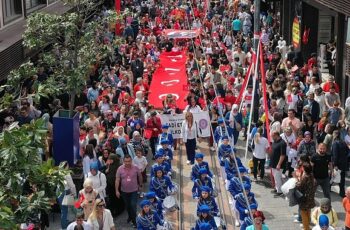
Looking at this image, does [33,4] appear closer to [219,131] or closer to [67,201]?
[219,131]

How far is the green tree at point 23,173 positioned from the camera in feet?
19.0

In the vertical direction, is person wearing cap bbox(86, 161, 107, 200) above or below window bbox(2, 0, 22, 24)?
below

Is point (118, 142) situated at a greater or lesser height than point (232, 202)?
greater

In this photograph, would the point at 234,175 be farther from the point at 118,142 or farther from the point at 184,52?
the point at 184,52

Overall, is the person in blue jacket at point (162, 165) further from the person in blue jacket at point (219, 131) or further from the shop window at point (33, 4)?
the shop window at point (33, 4)

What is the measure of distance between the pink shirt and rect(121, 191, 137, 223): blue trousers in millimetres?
101

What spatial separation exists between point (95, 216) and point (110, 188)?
2.64 meters

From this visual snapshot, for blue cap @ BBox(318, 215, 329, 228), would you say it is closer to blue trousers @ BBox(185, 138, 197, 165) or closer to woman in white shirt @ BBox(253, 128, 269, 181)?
woman in white shirt @ BBox(253, 128, 269, 181)

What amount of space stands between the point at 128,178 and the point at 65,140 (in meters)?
2.06

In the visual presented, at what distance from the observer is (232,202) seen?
46.0 ft

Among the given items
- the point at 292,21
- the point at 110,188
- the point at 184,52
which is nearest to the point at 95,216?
the point at 110,188

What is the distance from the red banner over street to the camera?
66.9 ft

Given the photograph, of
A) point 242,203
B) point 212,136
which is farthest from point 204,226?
point 212,136

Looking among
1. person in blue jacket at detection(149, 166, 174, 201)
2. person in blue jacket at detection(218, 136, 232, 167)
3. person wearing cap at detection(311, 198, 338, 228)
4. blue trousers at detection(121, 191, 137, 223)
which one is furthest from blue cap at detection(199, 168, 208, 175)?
person wearing cap at detection(311, 198, 338, 228)
